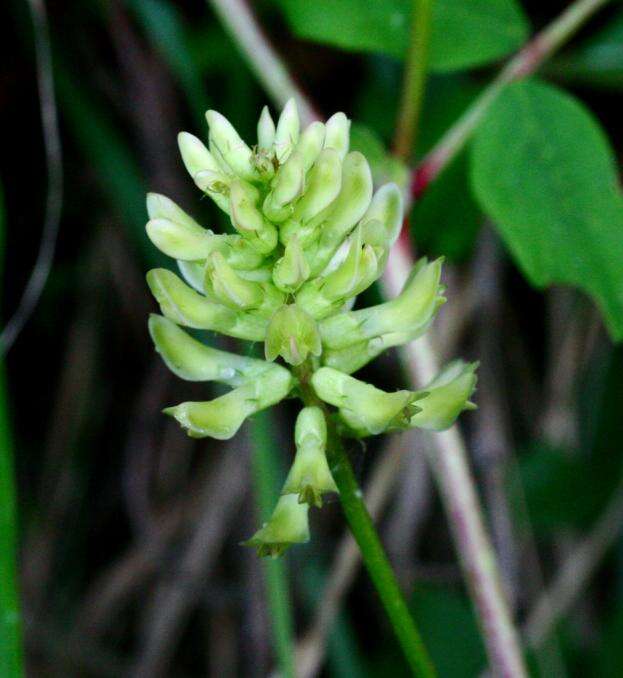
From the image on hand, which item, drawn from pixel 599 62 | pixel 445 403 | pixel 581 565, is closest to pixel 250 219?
pixel 445 403

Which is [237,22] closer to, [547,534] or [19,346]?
[19,346]

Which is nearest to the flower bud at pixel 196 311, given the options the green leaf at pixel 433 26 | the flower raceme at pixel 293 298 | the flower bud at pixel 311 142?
the flower raceme at pixel 293 298

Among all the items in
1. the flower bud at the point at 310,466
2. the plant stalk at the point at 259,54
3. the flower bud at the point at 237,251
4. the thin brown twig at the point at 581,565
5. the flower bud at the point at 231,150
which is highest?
the plant stalk at the point at 259,54

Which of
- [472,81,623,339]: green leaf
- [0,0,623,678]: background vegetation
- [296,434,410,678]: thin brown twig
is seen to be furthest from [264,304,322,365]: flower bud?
[296,434,410,678]: thin brown twig

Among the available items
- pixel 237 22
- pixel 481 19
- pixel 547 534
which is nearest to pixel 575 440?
pixel 547 534

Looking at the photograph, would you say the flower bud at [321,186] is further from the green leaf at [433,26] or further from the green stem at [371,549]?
the green leaf at [433,26]
